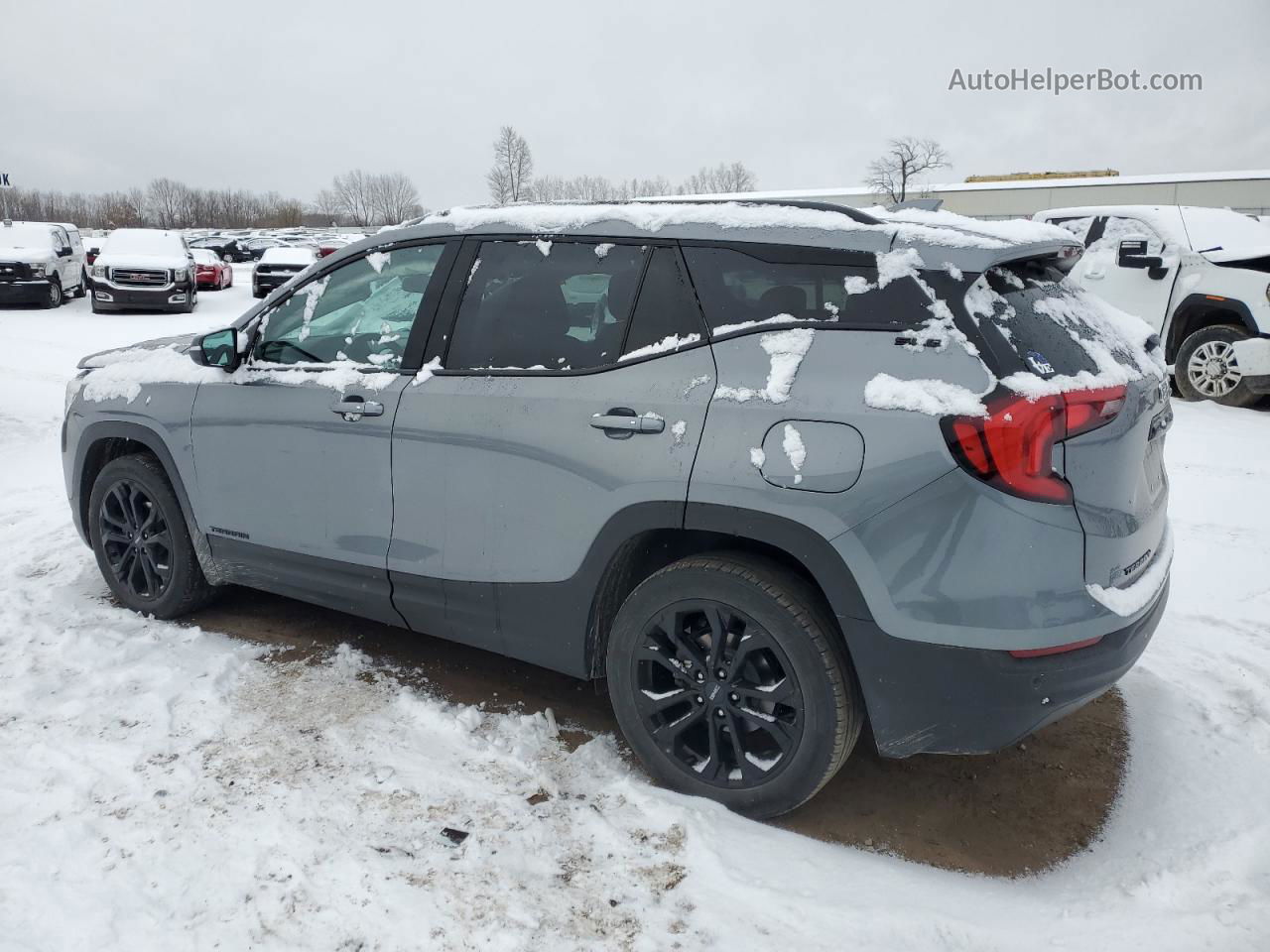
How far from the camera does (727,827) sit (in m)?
2.71

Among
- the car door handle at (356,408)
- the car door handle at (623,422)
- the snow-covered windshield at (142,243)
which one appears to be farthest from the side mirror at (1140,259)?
the snow-covered windshield at (142,243)

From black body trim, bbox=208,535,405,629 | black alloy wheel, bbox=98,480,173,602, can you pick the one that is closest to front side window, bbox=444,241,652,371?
black body trim, bbox=208,535,405,629

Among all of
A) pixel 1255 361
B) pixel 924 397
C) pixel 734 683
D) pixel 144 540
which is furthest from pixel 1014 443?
pixel 1255 361

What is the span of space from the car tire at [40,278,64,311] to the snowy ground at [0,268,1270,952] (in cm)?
1709

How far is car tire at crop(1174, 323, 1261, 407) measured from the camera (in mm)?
8422

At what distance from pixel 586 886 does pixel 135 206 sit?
117m

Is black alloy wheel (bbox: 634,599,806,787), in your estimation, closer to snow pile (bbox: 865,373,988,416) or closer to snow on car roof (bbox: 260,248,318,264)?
snow pile (bbox: 865,373,988,416)

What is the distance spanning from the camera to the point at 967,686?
7.88ft

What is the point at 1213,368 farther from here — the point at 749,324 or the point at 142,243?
the point at 142,243

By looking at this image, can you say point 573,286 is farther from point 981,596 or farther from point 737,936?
point 737,936

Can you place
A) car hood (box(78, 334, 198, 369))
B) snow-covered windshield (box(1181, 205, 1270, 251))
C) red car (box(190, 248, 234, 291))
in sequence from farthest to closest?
1. red car (box(190, 248, 234, 291))
2. snow-covered windshield (box(1181, 205, 1270, 251))
3. car hood (box(78, 334, 198, 369))

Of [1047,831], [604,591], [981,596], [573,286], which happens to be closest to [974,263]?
[981,596]

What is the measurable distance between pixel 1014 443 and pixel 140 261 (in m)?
18.4

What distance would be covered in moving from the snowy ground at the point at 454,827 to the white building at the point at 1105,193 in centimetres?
3444
